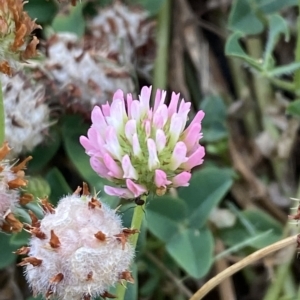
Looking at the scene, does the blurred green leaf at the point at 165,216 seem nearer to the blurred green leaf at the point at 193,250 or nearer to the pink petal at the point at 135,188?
the blurred green leaf at the point at 193,250

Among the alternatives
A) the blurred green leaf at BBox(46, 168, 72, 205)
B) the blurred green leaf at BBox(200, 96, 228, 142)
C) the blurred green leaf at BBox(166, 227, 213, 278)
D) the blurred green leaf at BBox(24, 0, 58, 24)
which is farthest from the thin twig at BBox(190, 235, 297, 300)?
the blurred green leaf at BBox(24, 0, 58, 24)

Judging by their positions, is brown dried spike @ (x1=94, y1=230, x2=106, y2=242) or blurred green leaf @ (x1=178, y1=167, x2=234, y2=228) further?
blurred green leaf @ (x1=178, y1=167, x2=234, y2=228)

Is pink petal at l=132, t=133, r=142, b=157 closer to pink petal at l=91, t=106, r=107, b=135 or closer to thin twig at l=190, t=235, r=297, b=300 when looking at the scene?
pink petal at l=91, t=106, r=107, b=135

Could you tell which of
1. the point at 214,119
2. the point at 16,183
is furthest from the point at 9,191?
the point at 214,119

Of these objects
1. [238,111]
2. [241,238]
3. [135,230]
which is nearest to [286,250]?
[241,238]

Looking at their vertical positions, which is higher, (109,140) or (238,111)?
(109,140)

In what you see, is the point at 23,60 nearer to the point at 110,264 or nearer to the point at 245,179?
the point at 110,264
